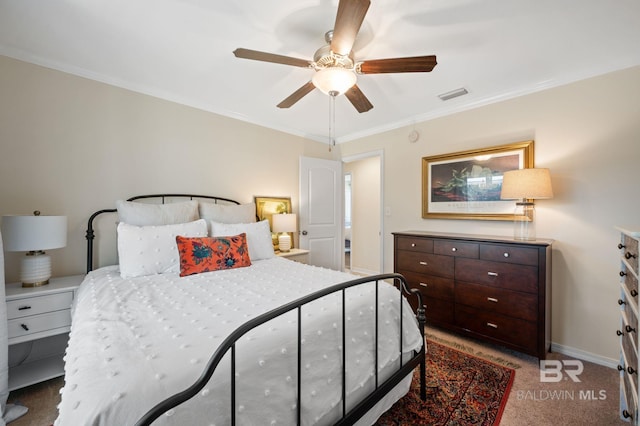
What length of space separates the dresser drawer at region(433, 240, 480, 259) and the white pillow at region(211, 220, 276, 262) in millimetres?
1758

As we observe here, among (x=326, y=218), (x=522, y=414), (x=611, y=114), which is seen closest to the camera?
(x=522, y=414)

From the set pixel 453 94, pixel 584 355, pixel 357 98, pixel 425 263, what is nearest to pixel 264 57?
pixel 357 98

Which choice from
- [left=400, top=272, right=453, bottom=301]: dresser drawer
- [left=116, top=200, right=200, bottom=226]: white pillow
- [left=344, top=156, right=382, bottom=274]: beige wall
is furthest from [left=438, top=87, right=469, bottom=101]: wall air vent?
[left=116, top=200, right=200, bottom=226]: white pillow

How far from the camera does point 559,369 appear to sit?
7.09 feet

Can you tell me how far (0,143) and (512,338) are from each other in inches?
176

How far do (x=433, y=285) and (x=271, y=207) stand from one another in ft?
7.36

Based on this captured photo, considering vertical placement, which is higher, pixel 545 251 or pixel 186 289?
pixel 545 251

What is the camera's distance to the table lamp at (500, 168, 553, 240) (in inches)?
88.9

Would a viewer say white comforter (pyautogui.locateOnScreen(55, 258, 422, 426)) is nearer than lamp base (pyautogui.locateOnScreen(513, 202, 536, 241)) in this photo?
Yes

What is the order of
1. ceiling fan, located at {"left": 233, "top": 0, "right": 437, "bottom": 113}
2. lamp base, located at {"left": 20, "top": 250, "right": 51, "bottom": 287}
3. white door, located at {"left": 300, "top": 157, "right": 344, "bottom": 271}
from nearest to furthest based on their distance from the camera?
ceiling fan, located at {"left": 233, "top": 0, "right": 437, "bottom": 113}
lamp base, located at {"left": 20, "top": 250, "right": 51, "bottom": 287}
white door, located at {"left": 300, "top": 157, "right": 344, "bottom": 271}

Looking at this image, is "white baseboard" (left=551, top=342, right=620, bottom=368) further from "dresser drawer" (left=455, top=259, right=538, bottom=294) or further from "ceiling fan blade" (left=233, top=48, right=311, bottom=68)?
"ceiling fan blade" (left=233, top=48, right=311, bottom=68)

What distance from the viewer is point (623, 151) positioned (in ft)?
7.06

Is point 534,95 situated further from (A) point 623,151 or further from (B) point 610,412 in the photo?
(B) point 610,412

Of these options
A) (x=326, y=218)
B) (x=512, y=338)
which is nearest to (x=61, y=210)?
(x=326, y=218)
